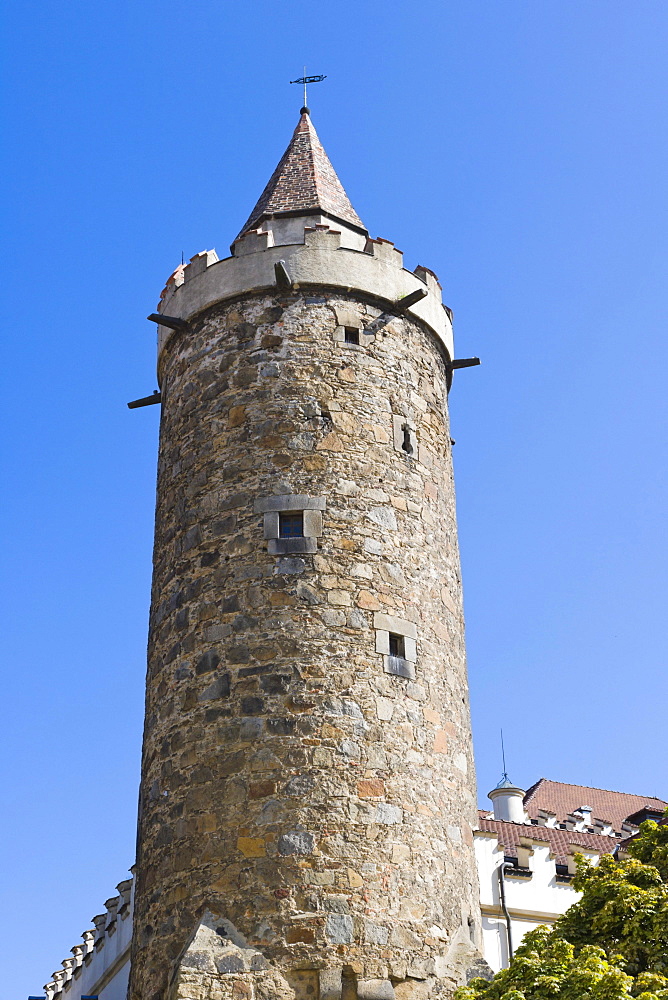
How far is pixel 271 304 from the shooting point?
13305 mm

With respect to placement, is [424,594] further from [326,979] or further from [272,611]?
[326,979]

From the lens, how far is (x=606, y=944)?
10484 mm

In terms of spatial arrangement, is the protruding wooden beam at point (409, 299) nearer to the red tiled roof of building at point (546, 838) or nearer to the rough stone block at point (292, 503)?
the rough stone block at point (292, 503)

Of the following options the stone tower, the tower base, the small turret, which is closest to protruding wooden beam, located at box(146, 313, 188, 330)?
the stone tower

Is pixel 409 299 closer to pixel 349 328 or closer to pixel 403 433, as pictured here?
pixel 349 328

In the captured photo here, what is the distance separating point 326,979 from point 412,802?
5.80ft

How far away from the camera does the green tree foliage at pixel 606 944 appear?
9172mm

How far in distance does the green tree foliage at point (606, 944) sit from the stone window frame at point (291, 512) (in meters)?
3.92

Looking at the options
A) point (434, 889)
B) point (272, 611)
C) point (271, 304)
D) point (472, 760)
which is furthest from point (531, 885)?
point (271, 304)

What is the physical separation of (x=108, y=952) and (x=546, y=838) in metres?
7.74

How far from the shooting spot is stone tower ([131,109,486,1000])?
10.7 m

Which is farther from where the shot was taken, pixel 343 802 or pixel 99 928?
pixel 99 928

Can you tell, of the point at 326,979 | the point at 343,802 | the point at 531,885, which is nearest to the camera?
the point at 326,979

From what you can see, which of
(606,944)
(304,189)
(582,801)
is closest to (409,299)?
(304,189)
